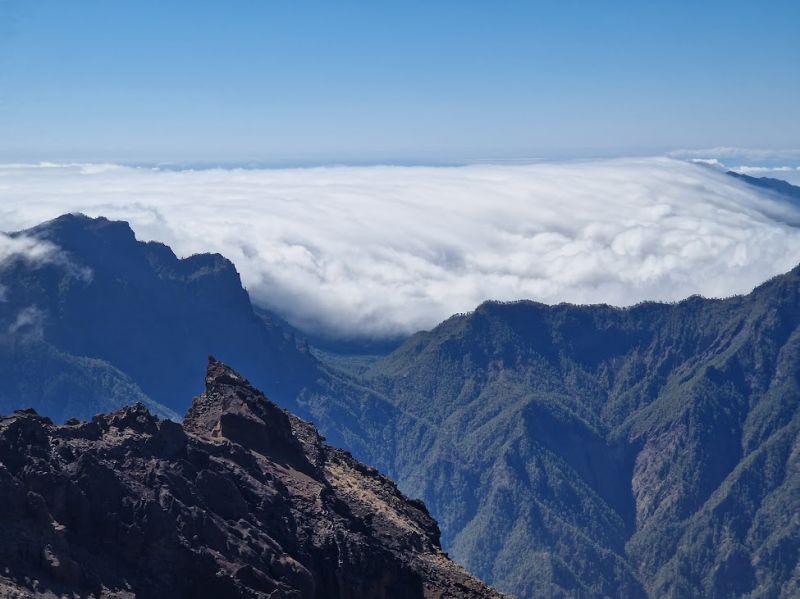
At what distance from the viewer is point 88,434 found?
74.5 m

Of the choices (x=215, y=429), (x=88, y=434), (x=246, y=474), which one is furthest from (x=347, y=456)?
(x=88, y=434)

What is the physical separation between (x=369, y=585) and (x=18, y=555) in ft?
75.4

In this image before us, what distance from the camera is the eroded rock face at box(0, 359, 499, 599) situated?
6334 centimetres

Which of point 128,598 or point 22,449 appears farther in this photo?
point 22,449

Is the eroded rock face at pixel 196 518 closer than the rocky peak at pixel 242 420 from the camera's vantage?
Yes

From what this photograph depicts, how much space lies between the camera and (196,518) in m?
70.6

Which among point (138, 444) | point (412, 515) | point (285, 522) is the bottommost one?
point (412, 515)

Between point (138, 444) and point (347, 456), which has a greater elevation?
point (138, 444)

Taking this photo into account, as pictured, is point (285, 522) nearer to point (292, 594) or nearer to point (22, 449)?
point (292, 594)

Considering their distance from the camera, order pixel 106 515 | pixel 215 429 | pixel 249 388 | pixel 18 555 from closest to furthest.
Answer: pixel 18 555 < pixel 106 515 < pixel 215 429 < pixel 249 388

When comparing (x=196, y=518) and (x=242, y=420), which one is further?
(x=242, y=420)

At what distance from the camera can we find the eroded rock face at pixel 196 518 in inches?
2494

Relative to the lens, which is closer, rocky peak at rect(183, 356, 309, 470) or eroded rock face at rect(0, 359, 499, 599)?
eroded rock face at rect(0, 359, 499, 599)

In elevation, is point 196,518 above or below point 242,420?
below
